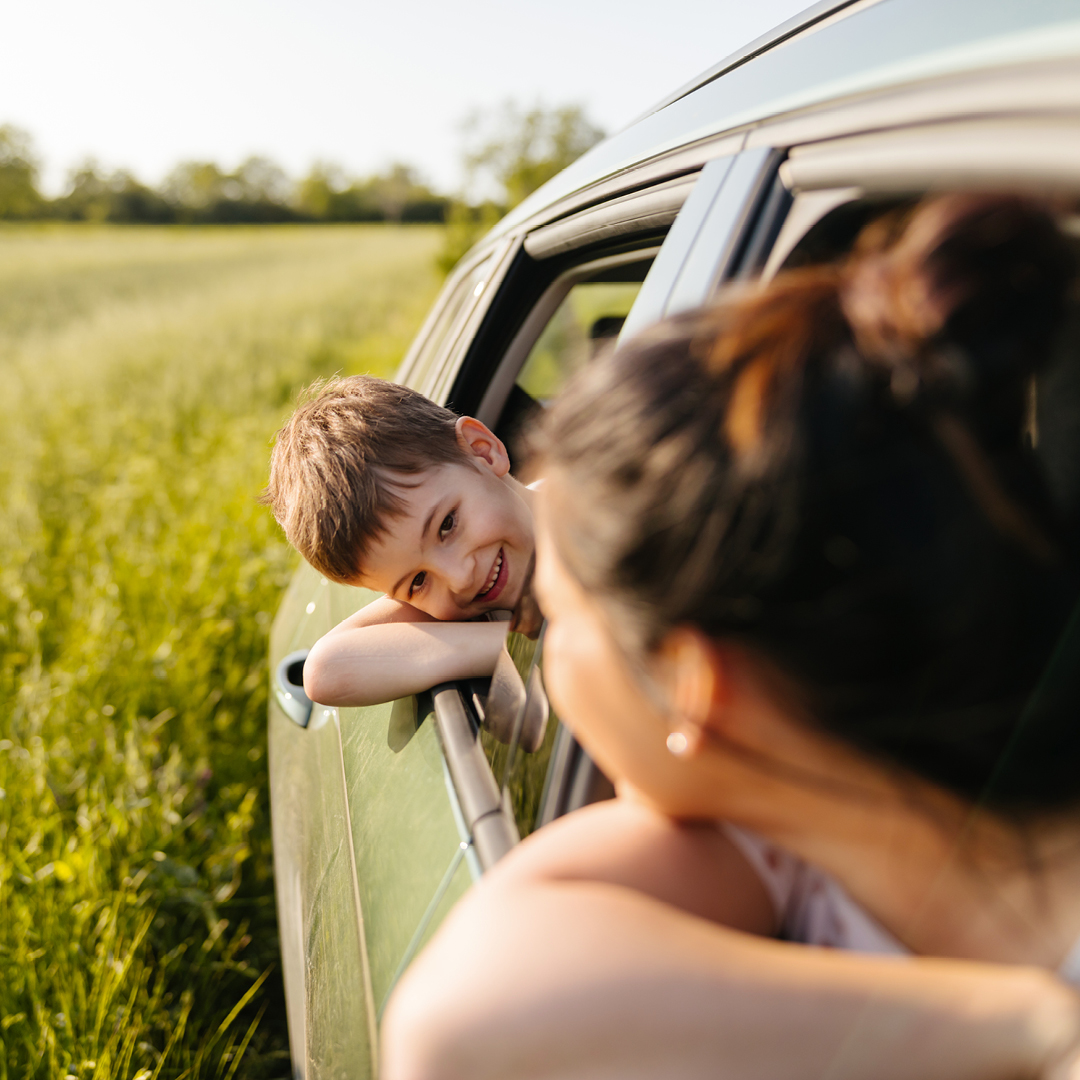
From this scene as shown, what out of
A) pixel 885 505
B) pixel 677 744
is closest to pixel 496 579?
pixel 677 744

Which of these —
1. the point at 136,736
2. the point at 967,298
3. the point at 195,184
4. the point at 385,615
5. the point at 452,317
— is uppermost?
the point at 195,184

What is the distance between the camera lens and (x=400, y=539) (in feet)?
5.55

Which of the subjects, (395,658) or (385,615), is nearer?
(395,658)

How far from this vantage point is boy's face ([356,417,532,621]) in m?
1.70

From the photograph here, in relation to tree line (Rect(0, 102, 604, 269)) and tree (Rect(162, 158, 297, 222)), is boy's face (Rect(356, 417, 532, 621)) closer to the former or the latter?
tree line (Rect(0, 102, 604, 269))

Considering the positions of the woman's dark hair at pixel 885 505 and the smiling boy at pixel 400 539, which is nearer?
the woman's dark hair at pixel 885 505

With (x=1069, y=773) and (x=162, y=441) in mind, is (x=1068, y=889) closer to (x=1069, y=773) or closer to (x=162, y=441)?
(x=1069, y=773)

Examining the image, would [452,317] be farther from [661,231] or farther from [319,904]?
[319,904]

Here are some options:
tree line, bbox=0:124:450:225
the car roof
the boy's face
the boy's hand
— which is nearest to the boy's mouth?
the boy's face

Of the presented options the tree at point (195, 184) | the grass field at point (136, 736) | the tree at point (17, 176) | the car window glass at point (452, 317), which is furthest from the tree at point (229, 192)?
the car window glass at point (452, 317)

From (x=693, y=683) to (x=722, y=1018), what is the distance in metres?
0.24

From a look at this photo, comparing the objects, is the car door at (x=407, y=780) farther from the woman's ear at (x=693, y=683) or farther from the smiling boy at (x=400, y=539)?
the woman's ear at (x=693, y=683)

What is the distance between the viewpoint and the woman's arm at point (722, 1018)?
2.11 ft

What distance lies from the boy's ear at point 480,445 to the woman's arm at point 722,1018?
52.4 inches
